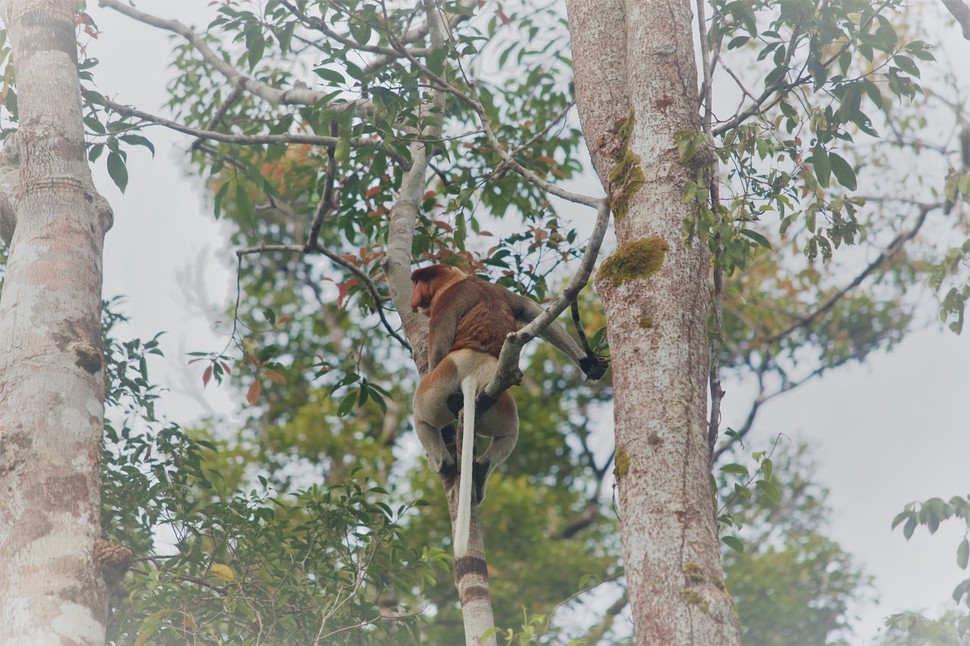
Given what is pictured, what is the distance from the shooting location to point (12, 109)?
425cm

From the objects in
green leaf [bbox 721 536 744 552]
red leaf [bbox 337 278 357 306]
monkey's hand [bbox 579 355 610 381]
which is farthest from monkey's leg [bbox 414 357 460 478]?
green leaf [bbox 721 536 744 552]

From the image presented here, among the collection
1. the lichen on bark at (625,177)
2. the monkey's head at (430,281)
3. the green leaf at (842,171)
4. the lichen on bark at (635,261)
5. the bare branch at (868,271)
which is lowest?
the lichen on bark at (635,261)

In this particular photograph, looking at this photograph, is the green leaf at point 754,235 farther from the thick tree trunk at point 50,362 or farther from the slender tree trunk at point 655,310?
the thick tree trunk at point 50,362

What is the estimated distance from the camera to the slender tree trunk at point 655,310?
212 cm

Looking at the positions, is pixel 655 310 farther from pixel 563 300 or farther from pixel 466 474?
pixel 466 474

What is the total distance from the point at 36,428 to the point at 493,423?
1.76 m

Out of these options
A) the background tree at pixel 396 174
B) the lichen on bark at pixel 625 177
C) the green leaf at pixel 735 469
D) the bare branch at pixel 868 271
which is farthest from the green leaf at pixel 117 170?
the bare branch at pixel 868 271

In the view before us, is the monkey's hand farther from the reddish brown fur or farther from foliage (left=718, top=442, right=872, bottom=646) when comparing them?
foliage (left=718, top=442, right=872, bottom=646)

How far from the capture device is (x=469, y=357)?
12.8 feet

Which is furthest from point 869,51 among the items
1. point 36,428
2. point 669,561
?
point 36,428

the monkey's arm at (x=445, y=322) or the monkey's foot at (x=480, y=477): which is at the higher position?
the monkey's arm at (x=445, y=322)

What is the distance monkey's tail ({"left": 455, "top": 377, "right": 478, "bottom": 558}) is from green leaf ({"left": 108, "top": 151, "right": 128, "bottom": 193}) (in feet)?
5.07

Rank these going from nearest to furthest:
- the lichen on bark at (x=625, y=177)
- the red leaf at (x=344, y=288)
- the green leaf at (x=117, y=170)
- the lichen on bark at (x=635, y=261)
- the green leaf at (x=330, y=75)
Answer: the lichen on bark at (x=635, y=261)
the lichen on bark at (x=625, y=177)
the green leaf at (x=330, y=75)
the green leaf at (x=117, y=170)
the red leaf at (x=344, y=288)

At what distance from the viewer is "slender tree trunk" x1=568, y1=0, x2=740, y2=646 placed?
212 centimetres
